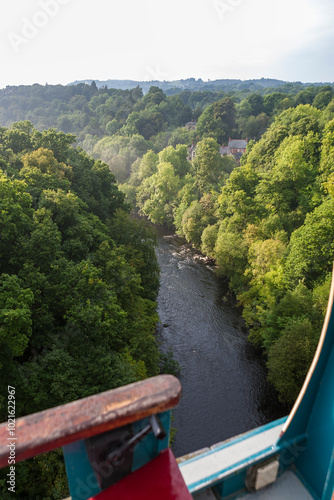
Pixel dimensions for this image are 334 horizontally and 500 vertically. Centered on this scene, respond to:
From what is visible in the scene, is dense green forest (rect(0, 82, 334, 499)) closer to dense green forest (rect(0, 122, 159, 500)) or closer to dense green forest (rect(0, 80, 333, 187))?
dense green forest (rect(0, 122, 159, 500))

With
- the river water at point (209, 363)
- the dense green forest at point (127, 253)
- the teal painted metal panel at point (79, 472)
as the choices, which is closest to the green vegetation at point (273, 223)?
the dense green forest at point (127, 253)

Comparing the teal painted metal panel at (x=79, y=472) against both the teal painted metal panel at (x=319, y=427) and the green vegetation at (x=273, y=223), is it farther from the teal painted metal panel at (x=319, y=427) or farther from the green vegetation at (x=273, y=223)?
the green vegetation at (x=273, y=223)

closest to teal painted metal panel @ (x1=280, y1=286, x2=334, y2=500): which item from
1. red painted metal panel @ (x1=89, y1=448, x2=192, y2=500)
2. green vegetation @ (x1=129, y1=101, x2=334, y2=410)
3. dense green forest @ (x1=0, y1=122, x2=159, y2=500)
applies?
red painted metal panel @ (x1=89, y1=448, x2=192, y2=500)

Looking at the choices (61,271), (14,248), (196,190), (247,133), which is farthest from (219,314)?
(247,133)

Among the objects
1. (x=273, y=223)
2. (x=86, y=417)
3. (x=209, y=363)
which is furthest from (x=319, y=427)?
(x=273, y=223)

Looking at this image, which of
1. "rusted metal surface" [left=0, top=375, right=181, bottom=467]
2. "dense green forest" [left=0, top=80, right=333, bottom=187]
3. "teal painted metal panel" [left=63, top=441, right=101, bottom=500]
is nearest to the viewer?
"rusted metal surface" [left=0, top=375, right=181, bottom=467]

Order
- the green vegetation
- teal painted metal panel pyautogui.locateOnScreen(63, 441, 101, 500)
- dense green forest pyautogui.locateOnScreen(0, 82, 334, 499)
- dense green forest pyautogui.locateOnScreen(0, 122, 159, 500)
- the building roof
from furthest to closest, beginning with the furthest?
the building roof < the green vegetation < dense green forest pyautogui.locateOnScreen(0, 82, 334, 499) < dense green forest pyautogui.locateOnScreen(0, 122, 159, 500) < teal painted metal panel pyautogui.locateOnScreen(63, 441, 101, 500)

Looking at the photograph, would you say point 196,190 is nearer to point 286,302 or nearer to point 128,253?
point 128,253
